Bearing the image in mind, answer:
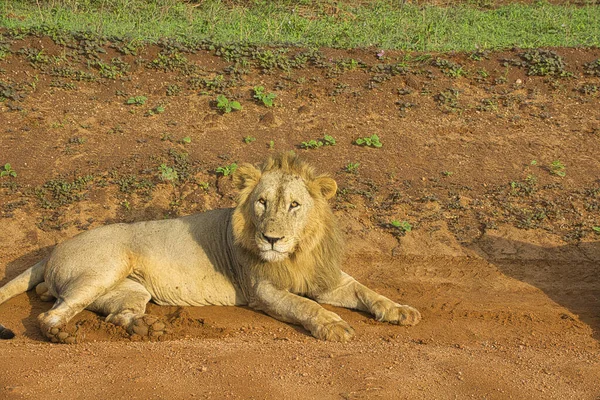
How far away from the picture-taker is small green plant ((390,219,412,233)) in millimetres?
8016

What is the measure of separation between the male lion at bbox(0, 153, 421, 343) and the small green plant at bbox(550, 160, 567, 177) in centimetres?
364

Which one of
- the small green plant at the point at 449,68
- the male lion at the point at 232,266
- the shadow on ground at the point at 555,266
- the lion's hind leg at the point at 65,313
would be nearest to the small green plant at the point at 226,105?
the small green plant at the point at 449,68

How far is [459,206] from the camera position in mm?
8359

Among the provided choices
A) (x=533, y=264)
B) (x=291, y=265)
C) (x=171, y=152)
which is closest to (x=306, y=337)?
(x=291, y=265)

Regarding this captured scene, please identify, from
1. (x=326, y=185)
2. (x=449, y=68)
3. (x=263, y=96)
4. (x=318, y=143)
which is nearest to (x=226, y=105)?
(x=263, y=96)

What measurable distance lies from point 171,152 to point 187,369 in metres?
4.70

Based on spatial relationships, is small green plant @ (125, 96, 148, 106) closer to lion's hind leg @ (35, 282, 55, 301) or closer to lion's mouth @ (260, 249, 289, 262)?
lion's hind leg @ (35, 282, 55, 301)

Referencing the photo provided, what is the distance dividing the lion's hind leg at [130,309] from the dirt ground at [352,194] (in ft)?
0.41

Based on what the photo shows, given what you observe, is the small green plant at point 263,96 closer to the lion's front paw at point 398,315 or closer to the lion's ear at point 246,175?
the lion's ear at point 246,175

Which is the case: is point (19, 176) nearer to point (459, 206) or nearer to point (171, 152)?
point (171, 152)

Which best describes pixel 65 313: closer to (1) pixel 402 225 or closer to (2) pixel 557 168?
(1) pixel 402 225

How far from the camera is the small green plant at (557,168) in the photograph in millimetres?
8891

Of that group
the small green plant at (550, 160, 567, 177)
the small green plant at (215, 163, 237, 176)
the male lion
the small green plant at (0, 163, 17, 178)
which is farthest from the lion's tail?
the small green plant at (550, 160, 567, 177)

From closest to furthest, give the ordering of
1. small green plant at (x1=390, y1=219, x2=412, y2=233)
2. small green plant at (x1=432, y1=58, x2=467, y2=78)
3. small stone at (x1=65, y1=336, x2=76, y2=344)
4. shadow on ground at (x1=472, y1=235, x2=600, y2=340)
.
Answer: small stone at (x1=65, y1=336, x2=76, y2=344), shadow on ground at (x1=472, y1=235, x2=600, y2=340), small green plant at (x1=390, y1=219, x2=412, y2=233), small green plant at (x1=432, y1=58, x2=467, y2=78)
